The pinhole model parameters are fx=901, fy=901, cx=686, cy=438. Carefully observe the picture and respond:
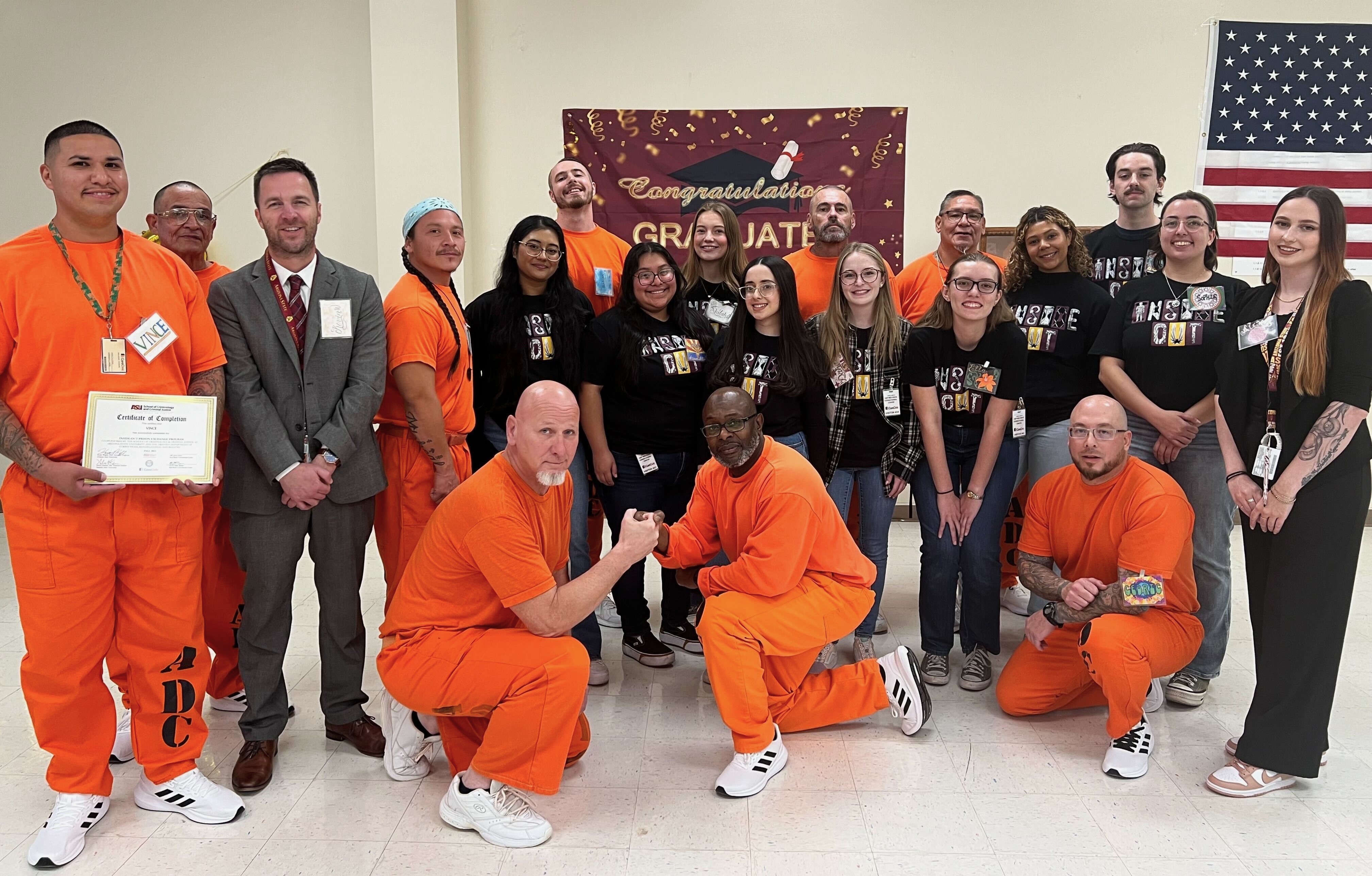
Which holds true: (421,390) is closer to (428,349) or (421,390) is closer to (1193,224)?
(428,349)

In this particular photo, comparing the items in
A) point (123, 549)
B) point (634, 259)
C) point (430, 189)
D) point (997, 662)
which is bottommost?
point (997, 662)

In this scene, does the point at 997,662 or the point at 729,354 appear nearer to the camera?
the point at 729,354

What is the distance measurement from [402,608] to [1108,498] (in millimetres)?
2297

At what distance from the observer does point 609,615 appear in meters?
4.32

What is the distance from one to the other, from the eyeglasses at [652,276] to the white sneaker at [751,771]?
1.68 metres

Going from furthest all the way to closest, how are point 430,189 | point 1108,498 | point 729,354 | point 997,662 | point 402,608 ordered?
1. point 430,189
2. point 997,662
3. point 729,354
4. point 1108,498
5. point 402,608

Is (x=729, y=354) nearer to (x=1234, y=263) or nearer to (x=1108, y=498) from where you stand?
(x=1108, y=498)

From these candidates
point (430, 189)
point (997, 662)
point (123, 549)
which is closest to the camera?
point (123, 549)

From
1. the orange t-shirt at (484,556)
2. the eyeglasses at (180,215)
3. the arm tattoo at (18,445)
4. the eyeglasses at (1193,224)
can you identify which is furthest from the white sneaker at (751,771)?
the eyeglasses at (180,215)

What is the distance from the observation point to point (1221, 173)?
577 cm

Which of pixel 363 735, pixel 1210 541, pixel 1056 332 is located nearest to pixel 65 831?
pixel 363 735

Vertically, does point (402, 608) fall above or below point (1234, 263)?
below

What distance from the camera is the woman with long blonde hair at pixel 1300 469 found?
249 cm

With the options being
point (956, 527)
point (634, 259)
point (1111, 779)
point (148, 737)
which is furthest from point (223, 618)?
point (1111, 779)
